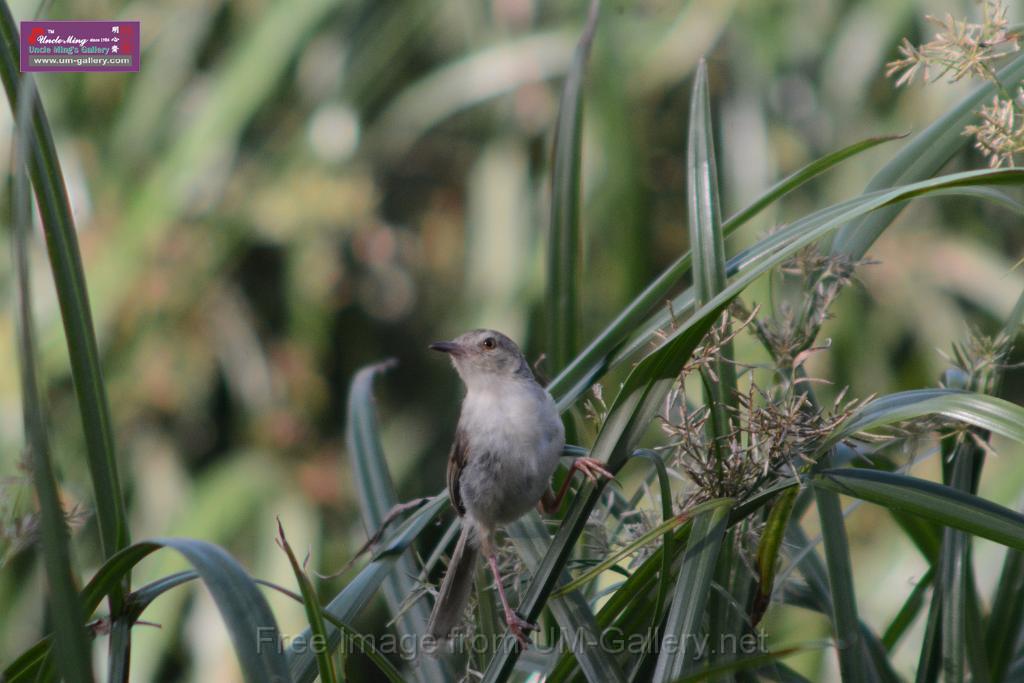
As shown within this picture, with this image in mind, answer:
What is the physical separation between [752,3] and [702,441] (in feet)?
11.1

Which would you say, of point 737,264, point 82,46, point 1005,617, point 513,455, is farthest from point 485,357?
point 82,46

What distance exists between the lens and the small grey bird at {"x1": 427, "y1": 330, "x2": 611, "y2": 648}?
1577 millimetres

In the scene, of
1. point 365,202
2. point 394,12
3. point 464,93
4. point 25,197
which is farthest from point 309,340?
point 25,197

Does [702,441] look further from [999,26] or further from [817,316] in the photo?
[999,26]

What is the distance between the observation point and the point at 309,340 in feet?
14.6

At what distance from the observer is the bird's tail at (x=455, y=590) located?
4.95ft

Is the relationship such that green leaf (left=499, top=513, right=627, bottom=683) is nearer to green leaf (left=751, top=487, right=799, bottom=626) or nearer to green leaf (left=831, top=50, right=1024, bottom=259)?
green leaf (left=751, top=487, right=799, bottom=626)

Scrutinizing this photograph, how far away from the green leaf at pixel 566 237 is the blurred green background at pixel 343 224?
2174mm

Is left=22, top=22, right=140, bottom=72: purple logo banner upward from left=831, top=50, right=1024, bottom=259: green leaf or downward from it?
upward

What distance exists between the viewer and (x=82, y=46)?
7.39 ft

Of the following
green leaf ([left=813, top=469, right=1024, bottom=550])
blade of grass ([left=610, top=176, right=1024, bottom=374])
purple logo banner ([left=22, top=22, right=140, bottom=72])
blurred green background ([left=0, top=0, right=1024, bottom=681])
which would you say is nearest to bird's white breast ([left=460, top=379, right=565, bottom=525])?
blade of grass ([left=610, top=176, right=1024, bottom=374])

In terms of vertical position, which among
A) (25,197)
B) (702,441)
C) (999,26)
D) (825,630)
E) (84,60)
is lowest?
(825,630)

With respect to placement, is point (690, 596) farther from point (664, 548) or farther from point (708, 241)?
point (708, 241)

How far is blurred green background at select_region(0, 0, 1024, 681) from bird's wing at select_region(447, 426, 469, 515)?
2.13 metres
